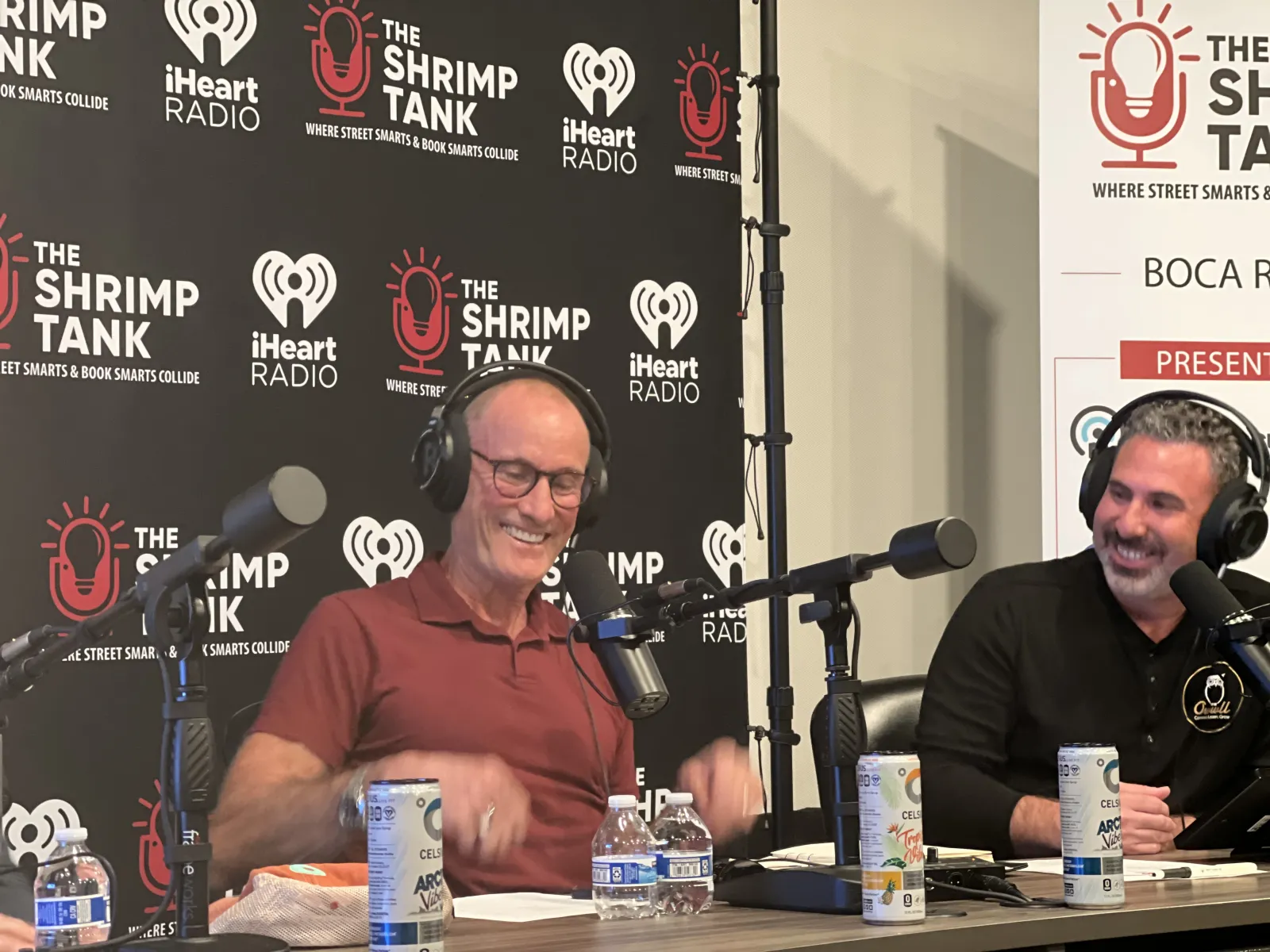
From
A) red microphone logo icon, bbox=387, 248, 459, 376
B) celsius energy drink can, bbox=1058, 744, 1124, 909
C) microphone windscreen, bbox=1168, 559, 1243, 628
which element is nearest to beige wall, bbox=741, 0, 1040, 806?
red microphone logo icon, bbox=387, 248, 459, 376

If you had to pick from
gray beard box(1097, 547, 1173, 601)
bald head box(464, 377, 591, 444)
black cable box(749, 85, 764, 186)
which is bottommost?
gray beard box(1097, 547, 1173, 601)

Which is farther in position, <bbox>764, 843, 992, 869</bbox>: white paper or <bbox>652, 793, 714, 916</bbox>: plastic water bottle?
<bbox>764, 843, 992, 869</bbox>: white paper

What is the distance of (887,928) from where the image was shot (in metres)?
1.61

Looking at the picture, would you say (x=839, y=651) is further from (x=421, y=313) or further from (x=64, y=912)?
(x=421, y=313)

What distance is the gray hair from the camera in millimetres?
2988

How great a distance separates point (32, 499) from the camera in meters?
2.69

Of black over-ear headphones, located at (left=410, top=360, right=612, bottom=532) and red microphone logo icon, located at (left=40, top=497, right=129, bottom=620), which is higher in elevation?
black over-ear headphones, located at (left=410, top=360, right=612, bottom=532)

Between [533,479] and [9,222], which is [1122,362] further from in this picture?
[9,222]

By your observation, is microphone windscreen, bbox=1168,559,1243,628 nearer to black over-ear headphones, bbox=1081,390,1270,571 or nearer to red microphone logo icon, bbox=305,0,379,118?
black over-ear headphones, bbox=1081,390,1270,571

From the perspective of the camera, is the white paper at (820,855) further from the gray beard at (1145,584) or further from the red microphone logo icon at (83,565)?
the red microphone logo icon at (83,565)

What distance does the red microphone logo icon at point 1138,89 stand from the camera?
3490mm

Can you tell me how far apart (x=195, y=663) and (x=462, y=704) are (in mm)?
1451

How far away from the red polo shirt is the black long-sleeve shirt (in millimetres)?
649

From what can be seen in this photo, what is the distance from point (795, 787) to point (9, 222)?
2.17 meters
